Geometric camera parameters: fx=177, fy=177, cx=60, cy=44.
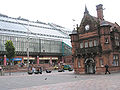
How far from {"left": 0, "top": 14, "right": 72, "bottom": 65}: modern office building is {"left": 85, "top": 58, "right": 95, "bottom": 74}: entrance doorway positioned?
4167 centimetres

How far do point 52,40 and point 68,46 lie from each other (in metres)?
9.19

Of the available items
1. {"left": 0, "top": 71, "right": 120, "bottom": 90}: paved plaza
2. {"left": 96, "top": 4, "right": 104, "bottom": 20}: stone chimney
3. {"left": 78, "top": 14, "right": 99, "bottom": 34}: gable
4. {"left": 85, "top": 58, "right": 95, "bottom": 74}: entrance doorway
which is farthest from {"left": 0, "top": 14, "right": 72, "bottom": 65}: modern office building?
{"left": 0, "top": 71, "right": 120, "bottom": 90}: paved plaza

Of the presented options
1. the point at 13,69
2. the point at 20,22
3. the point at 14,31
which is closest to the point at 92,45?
the point at 13,69

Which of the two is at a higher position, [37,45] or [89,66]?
[37,45]

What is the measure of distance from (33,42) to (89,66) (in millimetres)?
52768

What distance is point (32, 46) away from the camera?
274ft

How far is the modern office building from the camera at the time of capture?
77.5 meters

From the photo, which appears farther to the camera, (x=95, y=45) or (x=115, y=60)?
(x=95, y=45)

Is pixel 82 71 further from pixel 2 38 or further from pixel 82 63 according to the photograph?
pixel 2 38

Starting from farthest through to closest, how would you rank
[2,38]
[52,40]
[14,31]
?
[52,40]
[14,31]
[2,38]

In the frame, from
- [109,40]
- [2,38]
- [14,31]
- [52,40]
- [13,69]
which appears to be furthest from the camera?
[52,40]

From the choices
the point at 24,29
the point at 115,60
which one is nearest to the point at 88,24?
the point at 115,60

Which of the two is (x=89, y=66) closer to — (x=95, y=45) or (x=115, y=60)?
(x=95, y=45)

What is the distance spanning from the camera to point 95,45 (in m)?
34.7
